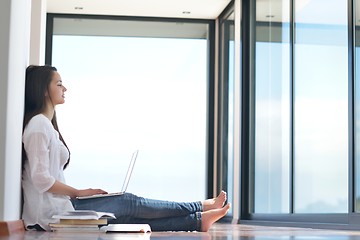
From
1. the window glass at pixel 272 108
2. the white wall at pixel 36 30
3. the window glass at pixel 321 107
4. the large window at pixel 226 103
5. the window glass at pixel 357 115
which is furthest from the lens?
the large window at pixel 226 103

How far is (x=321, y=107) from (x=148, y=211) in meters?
1.92

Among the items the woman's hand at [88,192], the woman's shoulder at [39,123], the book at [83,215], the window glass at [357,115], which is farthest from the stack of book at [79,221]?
the window glass at [357,115]

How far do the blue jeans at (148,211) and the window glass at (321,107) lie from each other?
4.79 ft

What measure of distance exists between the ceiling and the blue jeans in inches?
157

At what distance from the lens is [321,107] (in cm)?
531

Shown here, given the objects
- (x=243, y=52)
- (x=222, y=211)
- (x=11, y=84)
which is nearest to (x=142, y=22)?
(x=243, y=52)

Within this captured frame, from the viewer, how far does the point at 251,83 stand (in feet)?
23.5

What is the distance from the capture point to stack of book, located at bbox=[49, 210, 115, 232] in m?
3.56

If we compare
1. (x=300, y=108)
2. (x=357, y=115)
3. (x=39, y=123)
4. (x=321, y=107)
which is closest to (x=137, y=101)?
(x=300, y=108)

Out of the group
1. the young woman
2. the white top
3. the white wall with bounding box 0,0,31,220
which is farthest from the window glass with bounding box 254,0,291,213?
the white wall with bounding box 0,0,31,220

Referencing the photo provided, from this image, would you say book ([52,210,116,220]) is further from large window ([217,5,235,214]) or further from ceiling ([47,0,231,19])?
ceiling ([47,0,231,19])

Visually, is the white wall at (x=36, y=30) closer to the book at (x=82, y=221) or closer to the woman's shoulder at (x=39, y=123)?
the woman's shoulder at (x=39, y=123)

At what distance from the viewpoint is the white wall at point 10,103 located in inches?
123

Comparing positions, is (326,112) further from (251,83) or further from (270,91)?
(251,83)
